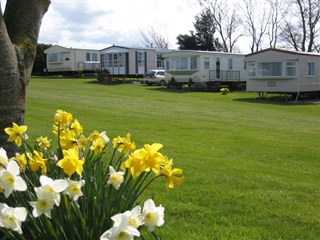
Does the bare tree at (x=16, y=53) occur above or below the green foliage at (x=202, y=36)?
below

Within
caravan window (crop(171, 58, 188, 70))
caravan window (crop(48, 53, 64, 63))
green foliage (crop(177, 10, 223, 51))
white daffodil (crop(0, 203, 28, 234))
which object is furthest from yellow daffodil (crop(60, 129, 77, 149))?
green foliage (crop(177, 10, 223, 51))

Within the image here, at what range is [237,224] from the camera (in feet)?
14.6

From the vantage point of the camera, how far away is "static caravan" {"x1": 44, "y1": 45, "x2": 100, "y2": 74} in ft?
167

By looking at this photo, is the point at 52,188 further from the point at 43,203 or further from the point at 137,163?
the point at 137,163

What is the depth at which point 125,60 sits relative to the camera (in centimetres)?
4738

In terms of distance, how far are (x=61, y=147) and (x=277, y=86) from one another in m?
30.2

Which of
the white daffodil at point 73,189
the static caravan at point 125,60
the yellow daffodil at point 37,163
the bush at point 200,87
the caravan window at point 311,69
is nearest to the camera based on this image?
the white daffodil at point 73,189

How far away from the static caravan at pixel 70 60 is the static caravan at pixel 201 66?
13.1m

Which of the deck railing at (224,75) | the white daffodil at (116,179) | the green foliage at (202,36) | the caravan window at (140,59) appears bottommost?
the white daffodil at (116,179)

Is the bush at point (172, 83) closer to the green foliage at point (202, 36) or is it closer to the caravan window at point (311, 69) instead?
the caravan window at point (311, 69)

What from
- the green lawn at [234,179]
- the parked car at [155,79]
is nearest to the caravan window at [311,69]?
the parked car at [155,79]

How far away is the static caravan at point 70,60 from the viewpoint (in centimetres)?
5100

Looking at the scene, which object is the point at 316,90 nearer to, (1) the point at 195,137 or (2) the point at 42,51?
(1) the point at 195,137

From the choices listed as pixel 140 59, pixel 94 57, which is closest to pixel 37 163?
pixel 140 59
